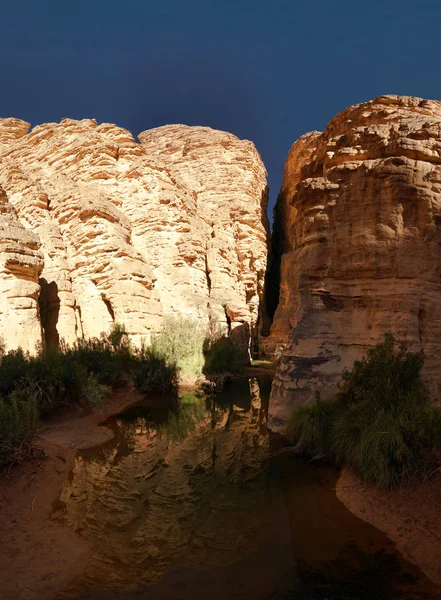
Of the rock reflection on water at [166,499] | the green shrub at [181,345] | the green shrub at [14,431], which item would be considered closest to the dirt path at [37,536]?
the rock reflection on water at [166,499]

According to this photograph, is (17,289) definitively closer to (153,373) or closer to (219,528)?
(153,373)

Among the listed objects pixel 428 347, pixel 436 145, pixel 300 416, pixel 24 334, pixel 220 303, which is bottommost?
pixel 300 416

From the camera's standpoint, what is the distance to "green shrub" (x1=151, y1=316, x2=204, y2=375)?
13.8 m

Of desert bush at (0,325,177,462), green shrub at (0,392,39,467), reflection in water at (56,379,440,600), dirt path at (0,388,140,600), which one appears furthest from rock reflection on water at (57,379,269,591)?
desert bush at (0,325,177,462)

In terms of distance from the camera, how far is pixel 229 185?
2536 centimetres

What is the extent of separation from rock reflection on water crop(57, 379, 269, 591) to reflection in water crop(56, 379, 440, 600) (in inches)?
0.7

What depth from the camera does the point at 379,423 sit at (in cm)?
497

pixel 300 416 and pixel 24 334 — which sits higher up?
pixel 24 334

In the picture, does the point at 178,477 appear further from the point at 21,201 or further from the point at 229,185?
the point at 229,185

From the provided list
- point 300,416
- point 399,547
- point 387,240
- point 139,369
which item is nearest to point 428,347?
point 387,240

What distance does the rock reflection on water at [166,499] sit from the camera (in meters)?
3.72

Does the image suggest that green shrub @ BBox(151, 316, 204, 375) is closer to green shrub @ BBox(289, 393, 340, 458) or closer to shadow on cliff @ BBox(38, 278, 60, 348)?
shadow on cliff @ BBox(38, 278, 60, 348)

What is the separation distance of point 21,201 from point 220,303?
1183 cm

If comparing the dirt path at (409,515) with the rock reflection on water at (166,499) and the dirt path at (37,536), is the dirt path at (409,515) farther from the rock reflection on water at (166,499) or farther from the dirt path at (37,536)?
the dirt path at (37,536)
